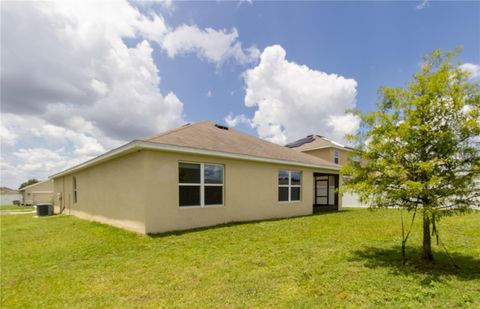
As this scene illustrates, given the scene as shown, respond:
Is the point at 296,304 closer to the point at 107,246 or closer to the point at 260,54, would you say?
the point at 107,246

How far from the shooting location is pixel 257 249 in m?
5.69

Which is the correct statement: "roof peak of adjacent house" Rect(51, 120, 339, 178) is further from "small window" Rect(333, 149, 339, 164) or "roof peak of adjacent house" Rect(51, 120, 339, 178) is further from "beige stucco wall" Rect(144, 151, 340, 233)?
"small window" Rect(333, 149, 339, 164)

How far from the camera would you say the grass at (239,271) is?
3.21 metres

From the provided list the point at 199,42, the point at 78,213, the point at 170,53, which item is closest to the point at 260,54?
the point at 199,42

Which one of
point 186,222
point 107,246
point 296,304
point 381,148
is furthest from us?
point 186,222

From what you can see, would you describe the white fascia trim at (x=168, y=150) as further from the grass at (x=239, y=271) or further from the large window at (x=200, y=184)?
the grass at (x=239, y=271)

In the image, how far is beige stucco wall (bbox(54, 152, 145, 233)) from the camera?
753cm

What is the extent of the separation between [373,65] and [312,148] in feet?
34.5

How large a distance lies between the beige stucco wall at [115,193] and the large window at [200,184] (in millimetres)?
1332

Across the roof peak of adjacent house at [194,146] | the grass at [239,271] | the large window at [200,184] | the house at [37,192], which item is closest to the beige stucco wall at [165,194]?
the large window at [200,184]

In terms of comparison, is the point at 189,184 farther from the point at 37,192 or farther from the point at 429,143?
the point at 37,192

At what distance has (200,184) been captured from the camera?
27.7 ft

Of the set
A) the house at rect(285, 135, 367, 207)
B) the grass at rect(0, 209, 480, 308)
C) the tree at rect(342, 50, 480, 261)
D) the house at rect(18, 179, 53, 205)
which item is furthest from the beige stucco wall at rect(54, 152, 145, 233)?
the house at rect(18, 179, 53, 205)

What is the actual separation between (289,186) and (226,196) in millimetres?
4028
